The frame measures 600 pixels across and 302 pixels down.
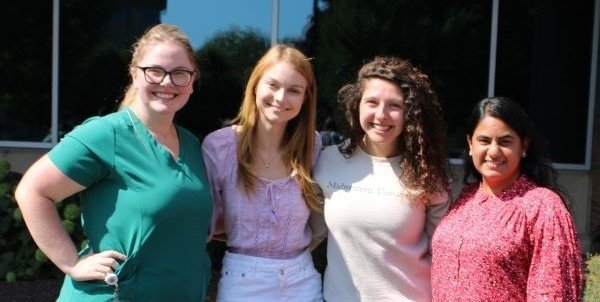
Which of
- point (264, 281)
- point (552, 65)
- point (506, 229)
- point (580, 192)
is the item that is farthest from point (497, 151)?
point (552, 65)

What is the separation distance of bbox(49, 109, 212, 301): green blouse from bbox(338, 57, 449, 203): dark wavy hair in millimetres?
806

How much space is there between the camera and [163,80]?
2.32 m

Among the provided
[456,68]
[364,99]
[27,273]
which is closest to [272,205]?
[364,99]

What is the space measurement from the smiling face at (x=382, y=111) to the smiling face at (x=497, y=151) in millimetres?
318

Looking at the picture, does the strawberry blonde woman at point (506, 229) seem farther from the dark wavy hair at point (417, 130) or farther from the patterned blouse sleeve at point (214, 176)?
the patterned blouse sleeve at point (214, 176)

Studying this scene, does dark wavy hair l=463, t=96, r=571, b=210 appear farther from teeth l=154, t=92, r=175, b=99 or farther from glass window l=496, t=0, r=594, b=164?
glass window l=496, t=0, r=594, b=164

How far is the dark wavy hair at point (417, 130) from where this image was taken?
8.62 feet

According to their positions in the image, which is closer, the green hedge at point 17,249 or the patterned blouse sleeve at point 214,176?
the patterned blouse sleeve at point 214,176

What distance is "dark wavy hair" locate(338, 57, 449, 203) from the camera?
2.63 m

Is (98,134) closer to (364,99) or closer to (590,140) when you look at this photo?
(364,99)

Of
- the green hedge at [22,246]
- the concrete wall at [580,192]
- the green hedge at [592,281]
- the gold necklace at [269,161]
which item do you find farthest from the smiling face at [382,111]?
the concrete wall at [580,192]

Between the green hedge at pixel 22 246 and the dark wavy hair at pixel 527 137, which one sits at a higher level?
the dark wavy hair at pixel 527 137

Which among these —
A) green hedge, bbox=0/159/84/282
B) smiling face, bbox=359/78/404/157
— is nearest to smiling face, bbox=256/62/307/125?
smiling face, bbox=359/78/404/157

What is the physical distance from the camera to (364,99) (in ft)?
8.80
